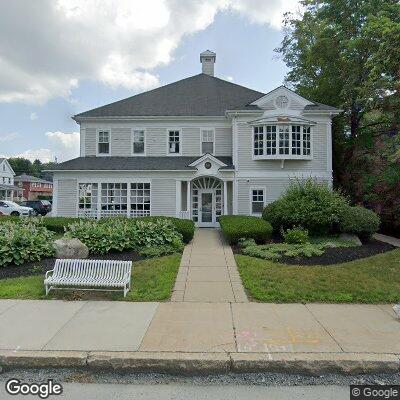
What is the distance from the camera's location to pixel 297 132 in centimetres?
1931

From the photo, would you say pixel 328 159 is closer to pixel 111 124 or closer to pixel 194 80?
pixel 194 80

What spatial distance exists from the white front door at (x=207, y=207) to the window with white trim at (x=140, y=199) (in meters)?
3.09

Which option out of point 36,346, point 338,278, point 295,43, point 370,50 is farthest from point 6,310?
point 295,43

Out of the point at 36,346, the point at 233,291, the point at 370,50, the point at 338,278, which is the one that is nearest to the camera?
the point at 36,346

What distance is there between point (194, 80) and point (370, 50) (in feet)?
37.4

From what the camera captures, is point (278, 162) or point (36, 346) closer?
point (36, 346)

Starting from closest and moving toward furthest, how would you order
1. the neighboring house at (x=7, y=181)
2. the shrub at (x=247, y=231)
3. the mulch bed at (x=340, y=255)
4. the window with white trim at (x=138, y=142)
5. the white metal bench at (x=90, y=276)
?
the white metal bench at (x=90, y=276) < the mulch bed at (x=340, y=255) < the shrub at (x=247, y=231) < the window with white trim at (x=138, y=142) < the neighboring house at (x=7, y=181)

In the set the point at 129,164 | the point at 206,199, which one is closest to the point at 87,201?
the point at 129,164

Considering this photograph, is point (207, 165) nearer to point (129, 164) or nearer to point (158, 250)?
point (129, 164)

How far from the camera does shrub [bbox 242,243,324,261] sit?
35.4ft

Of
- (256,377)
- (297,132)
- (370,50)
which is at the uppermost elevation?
(370,50)

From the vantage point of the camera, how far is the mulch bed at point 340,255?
10305 mm

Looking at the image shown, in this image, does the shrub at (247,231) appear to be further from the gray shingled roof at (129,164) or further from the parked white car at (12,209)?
the parked white car at (12,209)

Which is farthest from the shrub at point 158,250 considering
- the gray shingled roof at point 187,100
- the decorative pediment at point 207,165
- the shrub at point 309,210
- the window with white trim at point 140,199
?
the gray shingled roof at point 187,100
